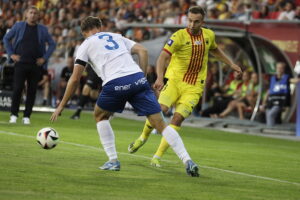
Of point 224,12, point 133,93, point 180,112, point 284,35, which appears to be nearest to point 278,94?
point 284,35

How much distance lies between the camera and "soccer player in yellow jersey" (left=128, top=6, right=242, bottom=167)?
1195cm

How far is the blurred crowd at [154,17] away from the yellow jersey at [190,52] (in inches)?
416

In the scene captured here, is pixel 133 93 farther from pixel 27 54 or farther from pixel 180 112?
pixel 27 54

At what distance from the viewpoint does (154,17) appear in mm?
31359

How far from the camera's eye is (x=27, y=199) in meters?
7.74

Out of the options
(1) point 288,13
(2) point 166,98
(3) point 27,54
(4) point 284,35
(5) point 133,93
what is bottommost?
(4) point 284,35

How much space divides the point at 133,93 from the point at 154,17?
21.4 metres

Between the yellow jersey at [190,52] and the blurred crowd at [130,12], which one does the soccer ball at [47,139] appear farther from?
the blurred crowd at [130,12]

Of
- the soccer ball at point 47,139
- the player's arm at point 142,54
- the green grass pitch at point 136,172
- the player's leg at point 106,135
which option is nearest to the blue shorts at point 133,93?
the player's arm at point 142,54

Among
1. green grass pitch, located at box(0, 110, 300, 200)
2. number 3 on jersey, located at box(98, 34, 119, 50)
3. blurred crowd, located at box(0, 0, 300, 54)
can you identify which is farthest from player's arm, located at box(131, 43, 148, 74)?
blurred crowd, located at box(0, 0, 300, 54)

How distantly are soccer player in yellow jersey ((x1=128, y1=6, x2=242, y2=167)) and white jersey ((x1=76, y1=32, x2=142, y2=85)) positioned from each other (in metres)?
1.57

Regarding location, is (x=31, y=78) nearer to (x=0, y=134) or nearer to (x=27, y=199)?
(x=0, y=134)

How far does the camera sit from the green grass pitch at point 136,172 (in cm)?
856

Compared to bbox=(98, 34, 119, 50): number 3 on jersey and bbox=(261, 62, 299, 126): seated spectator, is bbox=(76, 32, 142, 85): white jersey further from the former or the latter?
bbox=(261, 62, 299, 126): seated spectator
